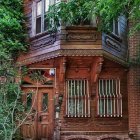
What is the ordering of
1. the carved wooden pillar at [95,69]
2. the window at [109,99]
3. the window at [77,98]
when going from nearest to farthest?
the carved wooden pillar at [95,69]
the window at [77,98]
the window at [109,99]

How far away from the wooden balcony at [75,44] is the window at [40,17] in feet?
1.53

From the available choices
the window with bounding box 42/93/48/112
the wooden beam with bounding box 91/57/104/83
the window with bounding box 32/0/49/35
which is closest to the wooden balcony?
the wooden beam with bounding box 91/57/104/83

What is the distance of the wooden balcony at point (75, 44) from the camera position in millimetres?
12680

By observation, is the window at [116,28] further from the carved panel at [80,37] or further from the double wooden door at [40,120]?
the double wooden door at [40,120]

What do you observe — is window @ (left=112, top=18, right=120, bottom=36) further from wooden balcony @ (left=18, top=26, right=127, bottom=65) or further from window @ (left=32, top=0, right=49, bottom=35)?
window @ (left=32, top=0, right=49, bottom=35)

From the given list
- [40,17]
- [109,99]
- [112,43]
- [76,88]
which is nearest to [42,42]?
[40,17]

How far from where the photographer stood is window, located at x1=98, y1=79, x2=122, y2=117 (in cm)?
1355

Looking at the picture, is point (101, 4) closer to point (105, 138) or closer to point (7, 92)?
point (7, 92)

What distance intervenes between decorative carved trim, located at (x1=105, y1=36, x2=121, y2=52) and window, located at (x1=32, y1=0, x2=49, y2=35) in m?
2.32

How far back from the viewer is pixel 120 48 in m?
14.1

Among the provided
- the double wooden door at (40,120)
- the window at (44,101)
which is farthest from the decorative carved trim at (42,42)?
the window at (44,101)

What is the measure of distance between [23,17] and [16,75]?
154 inches

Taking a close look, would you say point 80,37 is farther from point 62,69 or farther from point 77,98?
point 77,98

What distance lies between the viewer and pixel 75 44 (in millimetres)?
12844
